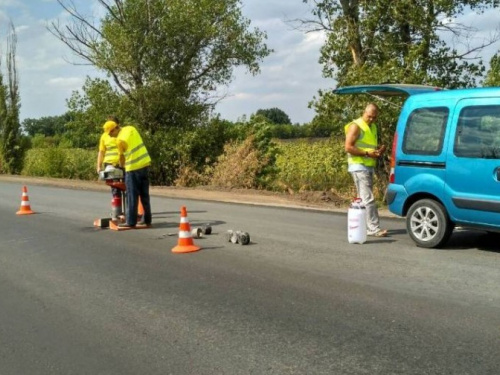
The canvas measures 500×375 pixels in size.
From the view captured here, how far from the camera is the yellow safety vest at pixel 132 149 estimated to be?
10.4 metres

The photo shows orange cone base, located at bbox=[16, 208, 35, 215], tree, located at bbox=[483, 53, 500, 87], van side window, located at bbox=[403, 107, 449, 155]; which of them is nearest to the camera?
van side window, located at bbox=[403, 107, 449, 155]

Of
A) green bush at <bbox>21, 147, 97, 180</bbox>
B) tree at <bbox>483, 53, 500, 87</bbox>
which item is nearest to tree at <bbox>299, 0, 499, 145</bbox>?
tree at <bbox>483, 53, 500, 87</bbox>

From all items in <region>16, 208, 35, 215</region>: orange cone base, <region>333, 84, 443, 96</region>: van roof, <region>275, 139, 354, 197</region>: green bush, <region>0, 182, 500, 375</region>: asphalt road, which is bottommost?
<region>0, 182, 500, 375</region>: asphalt road

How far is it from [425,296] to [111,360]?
3123 mm

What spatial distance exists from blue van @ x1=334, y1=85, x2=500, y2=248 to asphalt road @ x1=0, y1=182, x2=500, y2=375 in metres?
0.46

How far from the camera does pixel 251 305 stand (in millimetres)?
5766

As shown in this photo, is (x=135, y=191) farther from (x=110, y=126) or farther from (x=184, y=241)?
(x=184, y=241)

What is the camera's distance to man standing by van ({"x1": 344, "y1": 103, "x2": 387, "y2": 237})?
9.10 metres

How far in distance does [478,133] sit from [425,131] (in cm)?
87

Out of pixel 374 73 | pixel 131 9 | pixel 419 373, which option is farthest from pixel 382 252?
pixel 131 9

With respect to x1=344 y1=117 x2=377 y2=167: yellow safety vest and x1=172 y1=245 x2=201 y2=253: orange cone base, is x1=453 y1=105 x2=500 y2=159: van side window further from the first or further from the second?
x1=172 y1=245 x2=201 y2=253: orange cone base

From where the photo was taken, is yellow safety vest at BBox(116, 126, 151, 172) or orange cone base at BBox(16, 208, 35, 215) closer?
yellow safety vest at BBox(116, 126, 151, 172)

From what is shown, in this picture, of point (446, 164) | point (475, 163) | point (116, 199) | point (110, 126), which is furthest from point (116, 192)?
point (475, 163)

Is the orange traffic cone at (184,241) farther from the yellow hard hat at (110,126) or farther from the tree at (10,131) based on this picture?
the tree at (10,131)
